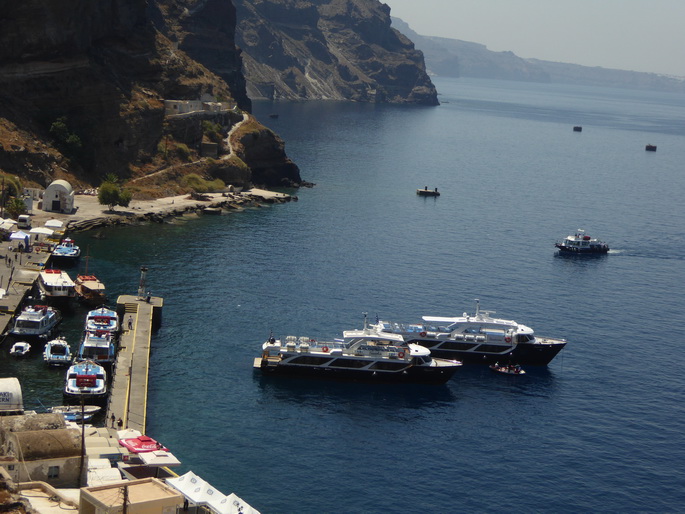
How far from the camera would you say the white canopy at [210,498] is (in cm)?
6812

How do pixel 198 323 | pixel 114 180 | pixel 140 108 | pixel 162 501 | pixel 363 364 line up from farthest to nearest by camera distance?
1. pixel 140 108
2. pixel 114 180
3. pixel 198 323
4. pixel 363 364
5. pixel 162 501

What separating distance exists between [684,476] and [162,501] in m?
49.5

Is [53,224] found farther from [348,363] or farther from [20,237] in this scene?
[348,363]

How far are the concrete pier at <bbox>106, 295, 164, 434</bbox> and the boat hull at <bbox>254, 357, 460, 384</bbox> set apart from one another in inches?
505

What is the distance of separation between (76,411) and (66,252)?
52.5m

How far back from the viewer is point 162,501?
59.4 metres

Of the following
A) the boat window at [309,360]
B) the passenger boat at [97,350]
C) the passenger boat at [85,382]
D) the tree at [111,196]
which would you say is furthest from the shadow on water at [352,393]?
the tree at [111,196]

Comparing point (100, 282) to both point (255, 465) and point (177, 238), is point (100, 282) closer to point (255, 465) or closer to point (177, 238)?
point (177, 238)

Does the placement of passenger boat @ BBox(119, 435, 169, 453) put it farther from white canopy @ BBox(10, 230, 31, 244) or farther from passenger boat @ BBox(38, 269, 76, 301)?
white canopy @ BBox(10, 230, 31, 244)

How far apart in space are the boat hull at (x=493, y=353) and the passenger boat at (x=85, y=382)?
3756 centimetres

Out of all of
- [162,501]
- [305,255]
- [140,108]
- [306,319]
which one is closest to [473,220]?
[305,255]

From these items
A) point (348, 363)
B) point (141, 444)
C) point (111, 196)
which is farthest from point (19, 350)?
point (111, 196)

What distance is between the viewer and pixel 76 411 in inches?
3290

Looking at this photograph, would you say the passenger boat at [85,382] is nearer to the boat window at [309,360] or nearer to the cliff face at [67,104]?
the boat window at [309,360]
